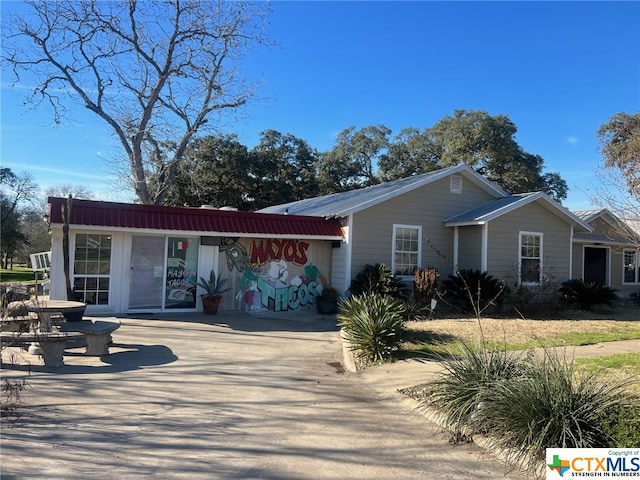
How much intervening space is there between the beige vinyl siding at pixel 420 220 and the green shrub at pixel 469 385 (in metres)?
9.07

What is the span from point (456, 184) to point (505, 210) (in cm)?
207

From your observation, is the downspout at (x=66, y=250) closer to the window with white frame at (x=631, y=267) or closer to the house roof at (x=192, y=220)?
the house roof at (x=192, y=220)

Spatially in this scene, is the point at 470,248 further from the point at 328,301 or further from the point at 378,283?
the point at 328,301

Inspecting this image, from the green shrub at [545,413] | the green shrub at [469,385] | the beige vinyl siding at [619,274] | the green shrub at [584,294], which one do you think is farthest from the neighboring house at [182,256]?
the beige vinyl siding at [619,274]

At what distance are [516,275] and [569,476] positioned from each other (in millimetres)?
13054

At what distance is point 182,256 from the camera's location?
14102mm

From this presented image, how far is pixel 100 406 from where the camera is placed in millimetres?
5473

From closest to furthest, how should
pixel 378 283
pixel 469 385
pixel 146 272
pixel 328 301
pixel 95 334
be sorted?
pixel 469 385 → pixel 95 334 → pixel 146 272 → pixel 378 283 → pixel 328 301

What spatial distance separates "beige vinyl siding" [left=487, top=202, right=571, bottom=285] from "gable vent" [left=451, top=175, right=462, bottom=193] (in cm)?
189

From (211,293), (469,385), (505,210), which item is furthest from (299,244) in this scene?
(469,385)

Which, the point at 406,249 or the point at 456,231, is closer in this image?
the point at 406,249

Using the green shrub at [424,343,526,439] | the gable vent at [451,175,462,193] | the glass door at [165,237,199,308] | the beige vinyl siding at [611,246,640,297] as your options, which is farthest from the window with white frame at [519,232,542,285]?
the green shrub at [424,343,526,439]

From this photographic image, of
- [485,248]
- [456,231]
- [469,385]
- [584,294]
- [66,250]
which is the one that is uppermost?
[456,231]

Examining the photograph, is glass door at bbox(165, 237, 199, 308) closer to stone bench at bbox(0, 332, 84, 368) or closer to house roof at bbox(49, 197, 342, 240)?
house roof at bbox(49, 197, 342, 240)
